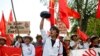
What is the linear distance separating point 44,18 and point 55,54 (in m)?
1.00

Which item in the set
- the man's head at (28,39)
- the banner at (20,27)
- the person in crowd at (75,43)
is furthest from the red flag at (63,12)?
the man's head at (28,39)

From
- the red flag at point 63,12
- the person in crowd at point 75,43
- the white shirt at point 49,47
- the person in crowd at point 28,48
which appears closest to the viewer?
the white shirt at point 49,47

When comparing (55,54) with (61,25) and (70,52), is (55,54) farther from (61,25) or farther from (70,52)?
(61,25)

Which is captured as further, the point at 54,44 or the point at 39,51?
the point at 39,51

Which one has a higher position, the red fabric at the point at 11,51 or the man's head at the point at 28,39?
the man's head at the point at 28,39

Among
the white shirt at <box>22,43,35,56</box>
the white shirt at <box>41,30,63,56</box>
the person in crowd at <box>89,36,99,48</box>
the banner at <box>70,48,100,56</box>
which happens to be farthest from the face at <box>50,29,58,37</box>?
the white shirt at <box>22,43,35,56</box>

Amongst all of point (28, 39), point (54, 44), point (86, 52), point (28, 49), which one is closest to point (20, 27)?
point (28, 49)

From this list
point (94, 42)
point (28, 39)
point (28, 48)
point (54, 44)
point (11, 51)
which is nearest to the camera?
point (54, 44)

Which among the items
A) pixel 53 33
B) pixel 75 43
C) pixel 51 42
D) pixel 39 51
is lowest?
pixel 39 51

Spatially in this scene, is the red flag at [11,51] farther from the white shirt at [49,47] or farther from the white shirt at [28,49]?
the white shirt at [49,47]

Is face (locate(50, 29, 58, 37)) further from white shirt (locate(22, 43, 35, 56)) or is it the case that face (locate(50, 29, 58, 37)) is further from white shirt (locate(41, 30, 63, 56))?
white shirt (locate(22, 43, 35, 56))

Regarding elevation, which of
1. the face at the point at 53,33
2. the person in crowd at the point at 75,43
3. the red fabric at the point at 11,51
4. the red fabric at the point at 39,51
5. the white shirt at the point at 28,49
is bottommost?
the red fabric at the point at 39,51

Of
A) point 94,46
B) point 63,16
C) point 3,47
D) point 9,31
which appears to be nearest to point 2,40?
point 3,47

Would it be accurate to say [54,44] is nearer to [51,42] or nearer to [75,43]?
[51,42]
